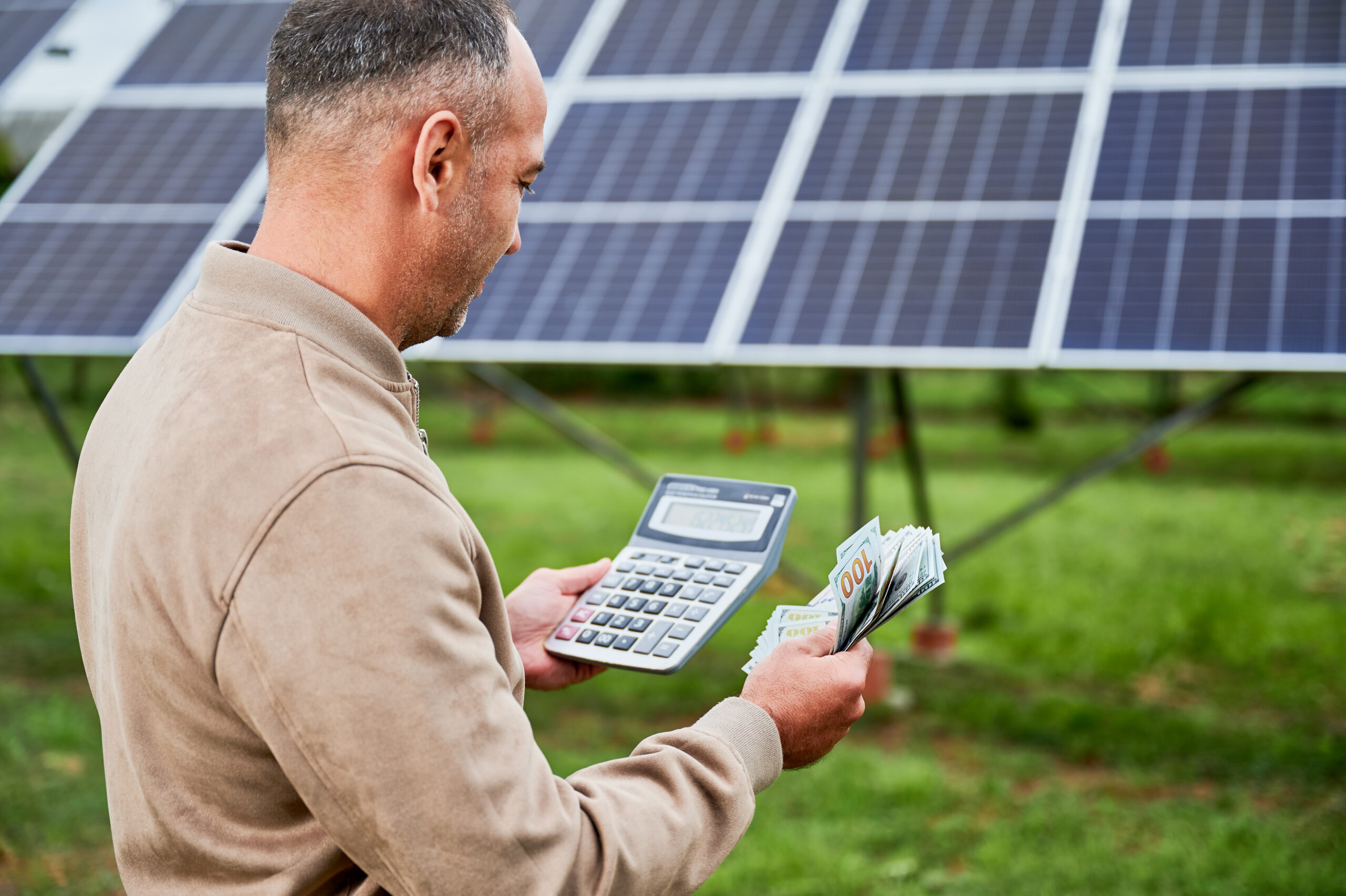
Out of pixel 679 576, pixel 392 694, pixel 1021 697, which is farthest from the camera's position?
pixel 1021 697

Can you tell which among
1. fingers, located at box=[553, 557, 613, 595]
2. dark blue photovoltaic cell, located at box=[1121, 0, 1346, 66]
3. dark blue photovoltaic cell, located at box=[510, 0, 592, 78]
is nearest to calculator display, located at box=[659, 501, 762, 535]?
fingers, located at box=[553, 557, 613, 595]

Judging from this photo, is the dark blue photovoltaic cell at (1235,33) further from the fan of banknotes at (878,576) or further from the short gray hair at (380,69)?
the short gray hair at (380,69)

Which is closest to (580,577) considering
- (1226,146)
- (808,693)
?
(808,693)

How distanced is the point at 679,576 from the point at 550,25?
21.6ft

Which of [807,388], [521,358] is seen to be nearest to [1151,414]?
[807,388]

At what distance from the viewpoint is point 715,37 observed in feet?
24.5

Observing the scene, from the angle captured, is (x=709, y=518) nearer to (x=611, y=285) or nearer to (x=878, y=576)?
(x=878, y=576)

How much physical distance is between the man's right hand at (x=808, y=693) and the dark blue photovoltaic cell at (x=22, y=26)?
27.2 feet

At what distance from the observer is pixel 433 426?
16938 millimetres

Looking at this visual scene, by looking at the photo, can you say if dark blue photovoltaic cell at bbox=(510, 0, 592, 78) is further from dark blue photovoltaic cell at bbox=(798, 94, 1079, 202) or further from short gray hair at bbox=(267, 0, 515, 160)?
short gray hair at bbox=(267, 0, 515, 160)

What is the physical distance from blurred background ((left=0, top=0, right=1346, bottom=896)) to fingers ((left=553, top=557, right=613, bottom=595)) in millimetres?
2978

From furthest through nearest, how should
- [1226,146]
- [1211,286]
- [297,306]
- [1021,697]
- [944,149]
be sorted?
[1021,697]
[944,149]
[1226,146]
[1211,286]
[297,306]

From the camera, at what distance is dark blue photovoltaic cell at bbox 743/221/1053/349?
213 inches

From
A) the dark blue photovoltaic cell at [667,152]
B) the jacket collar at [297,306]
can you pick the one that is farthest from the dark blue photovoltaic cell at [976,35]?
the jacket collar at [297,306]
